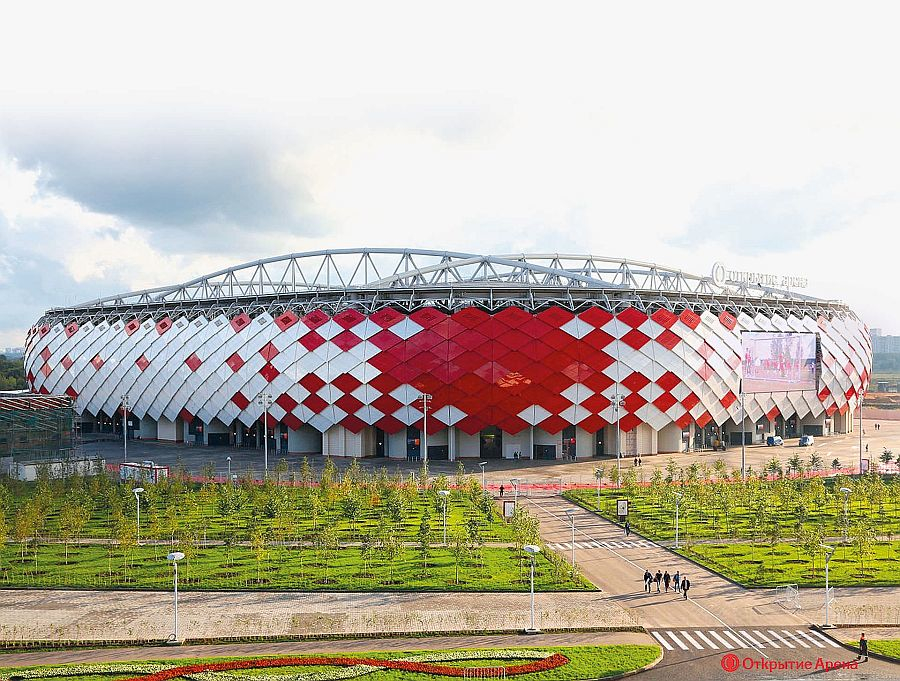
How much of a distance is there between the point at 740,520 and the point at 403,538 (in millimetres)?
20833

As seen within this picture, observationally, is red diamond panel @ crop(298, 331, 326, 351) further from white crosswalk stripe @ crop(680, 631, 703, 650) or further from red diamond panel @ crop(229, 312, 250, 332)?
white crosswalk stripe @ crop(680, 631, 703, 650)

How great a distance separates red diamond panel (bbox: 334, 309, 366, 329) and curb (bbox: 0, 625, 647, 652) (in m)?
52.9

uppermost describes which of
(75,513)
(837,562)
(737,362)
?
(737,362)

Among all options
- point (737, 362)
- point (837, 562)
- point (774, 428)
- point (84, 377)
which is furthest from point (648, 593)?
point (84, 377)

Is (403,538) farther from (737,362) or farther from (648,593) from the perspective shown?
(737,362)

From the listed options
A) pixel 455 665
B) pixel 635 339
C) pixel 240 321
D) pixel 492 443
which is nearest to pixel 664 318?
pixel 635 339

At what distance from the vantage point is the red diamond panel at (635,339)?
75.6 m

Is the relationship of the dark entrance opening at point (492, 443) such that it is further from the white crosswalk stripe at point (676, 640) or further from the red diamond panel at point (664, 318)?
the white crosswalk stripe at point (676, 640)

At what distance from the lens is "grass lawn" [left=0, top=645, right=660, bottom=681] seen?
75.3 ft

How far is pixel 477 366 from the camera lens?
73.6 m

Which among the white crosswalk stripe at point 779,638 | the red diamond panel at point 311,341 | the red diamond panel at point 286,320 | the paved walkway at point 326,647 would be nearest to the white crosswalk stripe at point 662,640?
the paved walkway at point 326,647

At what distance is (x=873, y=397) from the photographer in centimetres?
16438

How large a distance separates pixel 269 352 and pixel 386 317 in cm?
1387

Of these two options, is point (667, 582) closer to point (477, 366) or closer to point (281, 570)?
point (281, 570)
